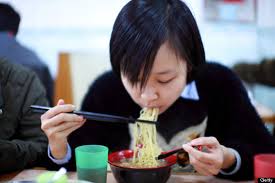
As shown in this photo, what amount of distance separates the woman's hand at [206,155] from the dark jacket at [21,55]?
3.42 feet

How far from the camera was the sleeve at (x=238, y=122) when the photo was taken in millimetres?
1470

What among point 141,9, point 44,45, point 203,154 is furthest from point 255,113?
point 44,45

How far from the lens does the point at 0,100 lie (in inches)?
58.9

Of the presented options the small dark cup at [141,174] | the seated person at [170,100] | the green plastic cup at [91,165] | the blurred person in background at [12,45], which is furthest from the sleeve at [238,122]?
the blurred person in background at [12,45]

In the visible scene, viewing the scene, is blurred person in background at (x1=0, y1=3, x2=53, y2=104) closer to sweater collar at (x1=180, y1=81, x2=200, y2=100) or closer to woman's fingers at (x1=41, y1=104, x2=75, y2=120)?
woman's fingers at (x1=41, y1=104, x2=75, y2=120)

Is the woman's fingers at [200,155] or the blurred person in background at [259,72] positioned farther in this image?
the blurred person in background at [259,72]

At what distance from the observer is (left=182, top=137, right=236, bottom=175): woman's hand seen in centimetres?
115

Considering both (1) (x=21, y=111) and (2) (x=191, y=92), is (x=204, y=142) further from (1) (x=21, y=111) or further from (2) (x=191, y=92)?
(1) (x=21, y=111)

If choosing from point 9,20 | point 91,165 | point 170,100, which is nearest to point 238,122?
point 170,100

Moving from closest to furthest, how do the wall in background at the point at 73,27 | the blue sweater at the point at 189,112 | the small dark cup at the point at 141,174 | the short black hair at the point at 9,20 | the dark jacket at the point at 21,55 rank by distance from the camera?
the small dark cup at the point at 141,174 < the blue sweater at the point at 189,112 < the short black hair at the point at 9,20 < the dark jacket at the point at 21,55 < the wall in background at the point at 73,27

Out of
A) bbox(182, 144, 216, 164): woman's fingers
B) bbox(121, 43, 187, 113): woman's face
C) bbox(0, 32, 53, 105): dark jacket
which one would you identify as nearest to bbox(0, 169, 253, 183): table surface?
bbox(182, 144, 216, 164): woman's fingers

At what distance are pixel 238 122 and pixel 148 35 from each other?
58 centimetres

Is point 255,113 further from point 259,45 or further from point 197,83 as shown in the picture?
point 259,45

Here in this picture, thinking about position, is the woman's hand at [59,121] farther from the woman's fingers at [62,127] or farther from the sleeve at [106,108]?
the sleeve at [106,108]
